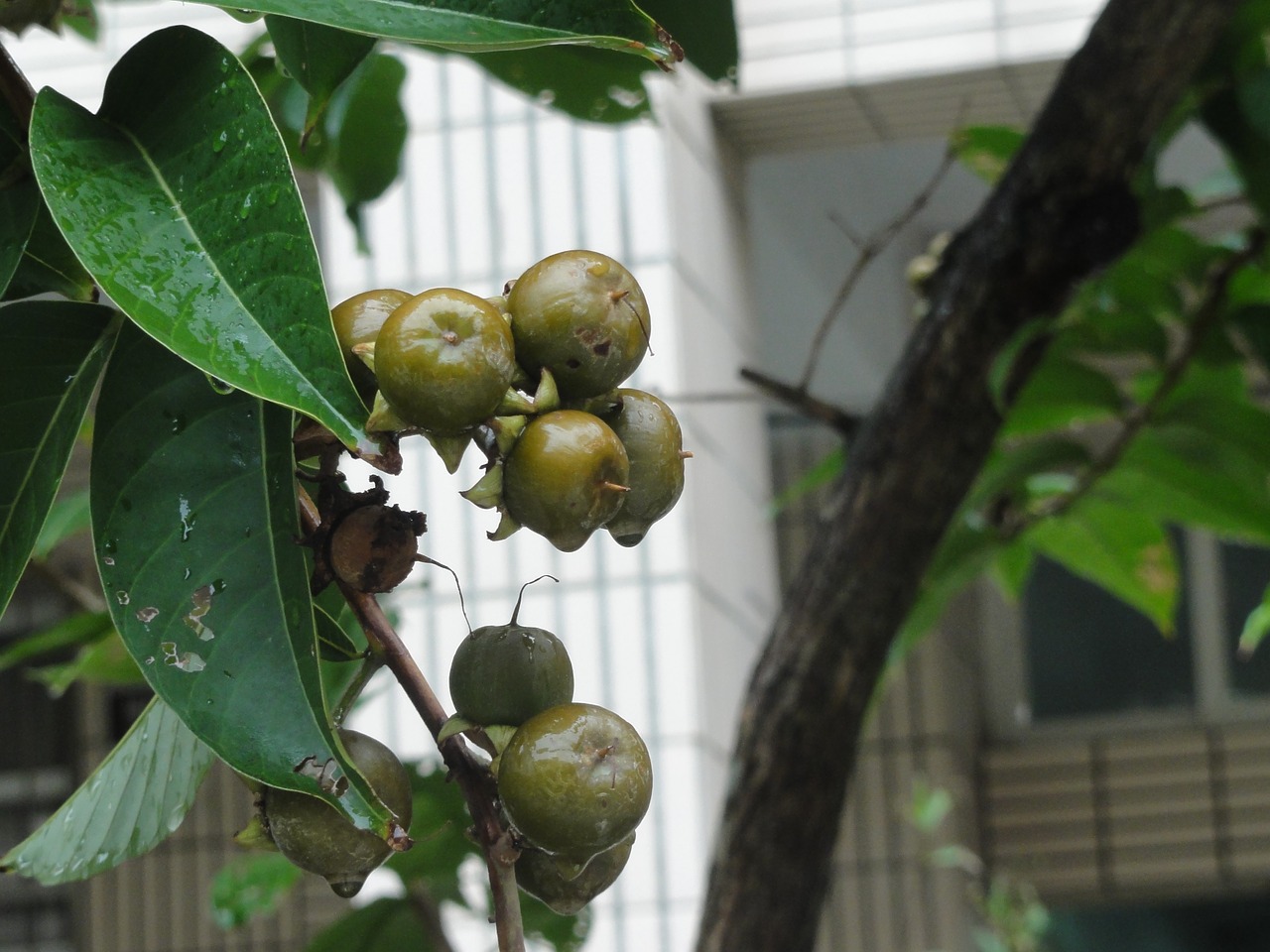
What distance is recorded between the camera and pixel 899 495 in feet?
3.28

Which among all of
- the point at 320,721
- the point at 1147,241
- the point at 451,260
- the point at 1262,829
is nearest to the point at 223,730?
the point at 320,721

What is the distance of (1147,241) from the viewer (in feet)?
3.58

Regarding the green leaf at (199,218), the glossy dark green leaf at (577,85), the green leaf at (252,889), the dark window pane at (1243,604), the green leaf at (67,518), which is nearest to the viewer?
the green leaf at (199,218)

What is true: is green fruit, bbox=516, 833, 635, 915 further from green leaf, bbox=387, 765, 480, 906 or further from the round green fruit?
green leaf, bbox=387, 765, 480, 906

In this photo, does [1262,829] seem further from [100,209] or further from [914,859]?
[100,209]

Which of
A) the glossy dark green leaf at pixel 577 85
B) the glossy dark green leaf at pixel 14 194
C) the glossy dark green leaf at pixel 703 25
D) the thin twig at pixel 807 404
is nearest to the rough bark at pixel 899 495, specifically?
the thin twig at pixel 807 404

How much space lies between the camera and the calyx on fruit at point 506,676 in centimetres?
37

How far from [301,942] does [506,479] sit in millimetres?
4237

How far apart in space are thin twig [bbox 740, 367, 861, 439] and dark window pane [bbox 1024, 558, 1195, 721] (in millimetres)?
3984

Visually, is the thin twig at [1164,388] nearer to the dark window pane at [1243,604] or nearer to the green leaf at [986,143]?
the green leaf at [986,143]

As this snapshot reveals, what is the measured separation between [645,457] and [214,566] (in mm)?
98

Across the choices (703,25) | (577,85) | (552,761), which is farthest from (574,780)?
(577,85)

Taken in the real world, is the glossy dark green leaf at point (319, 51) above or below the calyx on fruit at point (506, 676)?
above

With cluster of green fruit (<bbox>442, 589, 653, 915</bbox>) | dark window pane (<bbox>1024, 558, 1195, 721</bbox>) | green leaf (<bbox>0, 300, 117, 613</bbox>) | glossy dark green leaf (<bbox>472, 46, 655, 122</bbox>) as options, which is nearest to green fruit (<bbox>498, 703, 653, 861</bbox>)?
cluster of green fruit (<bbox>442, 589, 653, 915</bbox>)
